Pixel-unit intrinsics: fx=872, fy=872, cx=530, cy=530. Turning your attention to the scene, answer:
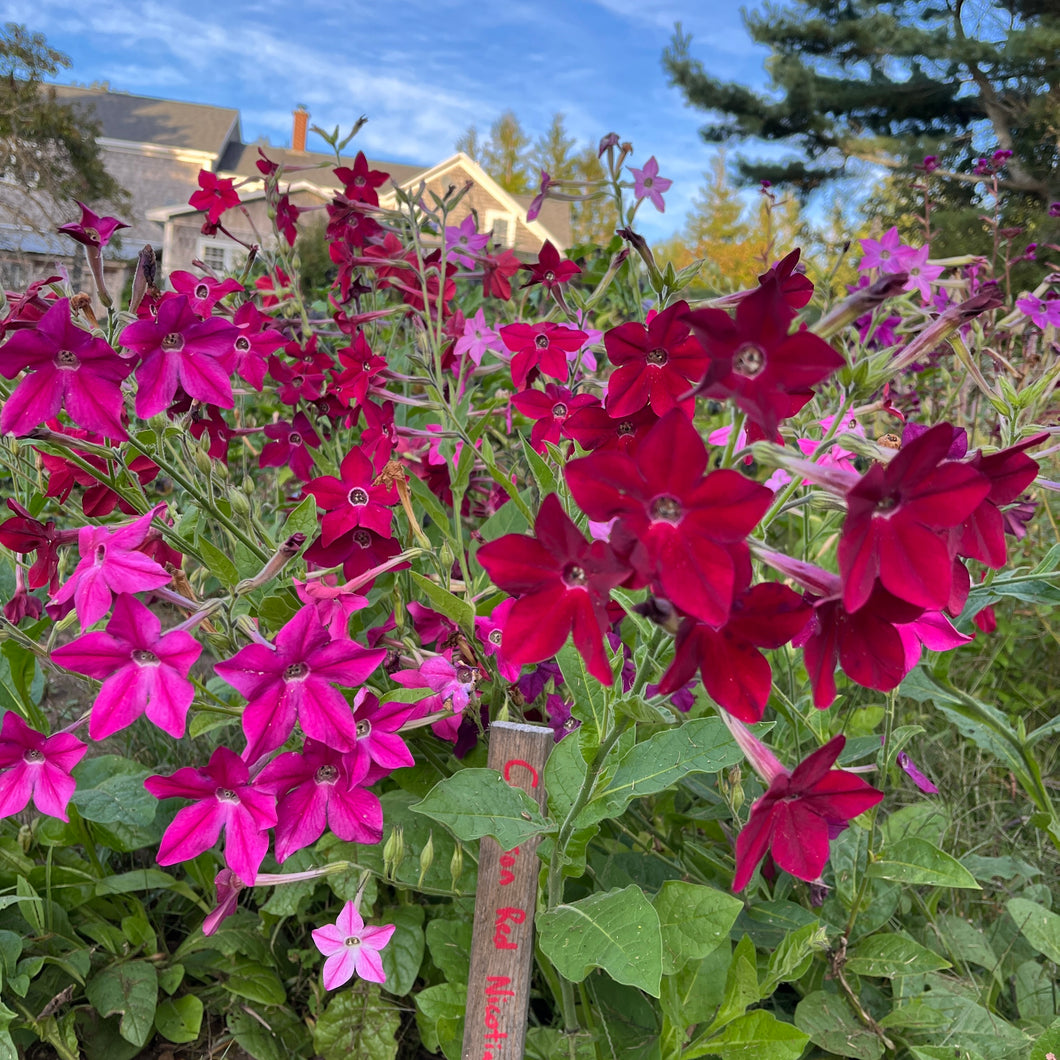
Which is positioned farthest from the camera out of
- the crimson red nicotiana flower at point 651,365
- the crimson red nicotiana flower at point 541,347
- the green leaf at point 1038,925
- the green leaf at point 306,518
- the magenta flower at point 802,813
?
the crimson red nicotiana flower at point 541,347

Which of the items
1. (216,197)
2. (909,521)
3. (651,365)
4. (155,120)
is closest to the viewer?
(909,521)

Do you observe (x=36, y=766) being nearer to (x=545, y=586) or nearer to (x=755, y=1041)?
(x=545, y=586)

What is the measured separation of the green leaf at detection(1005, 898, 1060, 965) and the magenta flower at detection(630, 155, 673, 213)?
1.72 m

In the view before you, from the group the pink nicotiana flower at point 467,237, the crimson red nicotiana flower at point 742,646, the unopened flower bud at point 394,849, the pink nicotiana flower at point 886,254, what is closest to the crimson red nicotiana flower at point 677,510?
the crimson red nicotiana flower at point 742,646

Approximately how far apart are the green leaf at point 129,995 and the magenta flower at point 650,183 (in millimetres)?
1998

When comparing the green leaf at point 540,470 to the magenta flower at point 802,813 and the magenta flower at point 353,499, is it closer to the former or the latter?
the magenta flower at point 353,499

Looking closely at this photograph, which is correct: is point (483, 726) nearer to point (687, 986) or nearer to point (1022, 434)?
point (687, 986)

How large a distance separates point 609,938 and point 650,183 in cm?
182

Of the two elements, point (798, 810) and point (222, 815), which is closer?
point (798, 810)

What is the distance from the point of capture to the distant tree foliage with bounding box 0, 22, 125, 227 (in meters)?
13.2

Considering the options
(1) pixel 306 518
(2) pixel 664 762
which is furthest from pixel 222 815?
(2) pixel 664 762

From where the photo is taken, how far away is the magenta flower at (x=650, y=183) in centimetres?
218

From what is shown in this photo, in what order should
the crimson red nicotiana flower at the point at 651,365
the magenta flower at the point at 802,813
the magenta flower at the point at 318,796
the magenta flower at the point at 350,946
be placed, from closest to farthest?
the magenta flower at the point at 802,813
the crimson red nicotiana flower at the point at 651,365
the magenta flower at the point at 318,796
the magenta flower at the point at 350,946

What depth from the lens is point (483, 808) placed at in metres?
1.09
